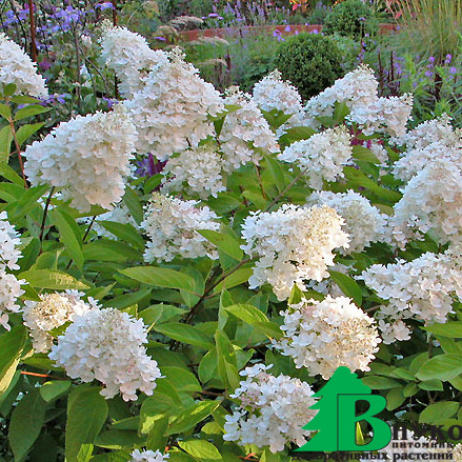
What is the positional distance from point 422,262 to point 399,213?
36cm

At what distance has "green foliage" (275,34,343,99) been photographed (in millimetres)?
6145

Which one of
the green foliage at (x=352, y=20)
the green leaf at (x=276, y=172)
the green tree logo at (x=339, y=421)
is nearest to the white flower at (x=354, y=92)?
the green leaf at (x=276, y=172)

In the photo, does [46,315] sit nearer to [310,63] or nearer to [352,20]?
[310,63]

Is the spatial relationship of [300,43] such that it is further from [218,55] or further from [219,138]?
[219,138]

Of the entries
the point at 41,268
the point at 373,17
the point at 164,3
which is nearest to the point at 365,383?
the point at 41,268

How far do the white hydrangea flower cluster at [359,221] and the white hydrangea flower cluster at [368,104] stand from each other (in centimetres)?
63

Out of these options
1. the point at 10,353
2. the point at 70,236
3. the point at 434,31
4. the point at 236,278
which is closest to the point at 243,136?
the point at 236,278

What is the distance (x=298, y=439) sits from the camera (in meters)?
1.21

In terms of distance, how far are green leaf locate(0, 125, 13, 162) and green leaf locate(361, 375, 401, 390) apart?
130cm

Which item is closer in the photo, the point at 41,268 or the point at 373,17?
the point at 41,268

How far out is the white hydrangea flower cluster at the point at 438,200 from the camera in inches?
68.5

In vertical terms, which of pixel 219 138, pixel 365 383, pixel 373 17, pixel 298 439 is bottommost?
pixel 373 17

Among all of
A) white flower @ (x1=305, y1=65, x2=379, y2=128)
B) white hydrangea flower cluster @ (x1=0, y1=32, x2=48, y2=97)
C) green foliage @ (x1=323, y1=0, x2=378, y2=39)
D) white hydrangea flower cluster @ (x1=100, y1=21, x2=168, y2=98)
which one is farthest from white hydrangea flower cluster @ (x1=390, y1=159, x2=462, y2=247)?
green foliage @ (x1=323, y1=0, x2=378, y2=39)

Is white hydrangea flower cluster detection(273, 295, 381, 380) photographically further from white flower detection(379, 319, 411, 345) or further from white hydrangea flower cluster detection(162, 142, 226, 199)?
white hydrangea flower cluster detection(162, 142, 226, 199)
